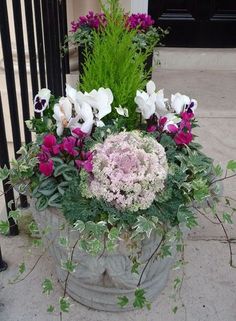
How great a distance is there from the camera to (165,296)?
64.7 inches

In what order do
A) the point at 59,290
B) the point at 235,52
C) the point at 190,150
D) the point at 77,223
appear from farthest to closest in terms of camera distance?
the point at 235,52 < the point at 59,290 < the point at 190,150 < the point at 77,223

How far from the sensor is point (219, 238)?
196 centimetres

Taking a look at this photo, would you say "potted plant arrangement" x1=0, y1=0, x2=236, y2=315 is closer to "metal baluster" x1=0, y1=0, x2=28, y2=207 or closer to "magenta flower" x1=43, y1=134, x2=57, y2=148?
"magenta flower" x1=43, y1=134, x2=57, y2=148

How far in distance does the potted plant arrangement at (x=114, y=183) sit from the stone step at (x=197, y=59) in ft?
7.62

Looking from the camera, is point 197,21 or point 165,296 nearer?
point 165,296

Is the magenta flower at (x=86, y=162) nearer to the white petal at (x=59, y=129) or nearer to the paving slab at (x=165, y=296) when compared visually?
the white petal at (x=59, y=129)

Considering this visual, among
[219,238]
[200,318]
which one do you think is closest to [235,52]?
[219,238]

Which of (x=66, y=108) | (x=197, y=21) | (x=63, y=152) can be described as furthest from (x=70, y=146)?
(x=197, y=21)

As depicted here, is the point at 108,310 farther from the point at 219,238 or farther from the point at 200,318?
the point at 219,238

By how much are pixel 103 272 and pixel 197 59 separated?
295 cm

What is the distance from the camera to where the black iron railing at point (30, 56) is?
1675mm

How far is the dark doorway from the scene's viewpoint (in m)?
3.87

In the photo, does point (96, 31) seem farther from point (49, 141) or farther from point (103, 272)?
point (103, 272)

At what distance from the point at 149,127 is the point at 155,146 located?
0.28 meters
